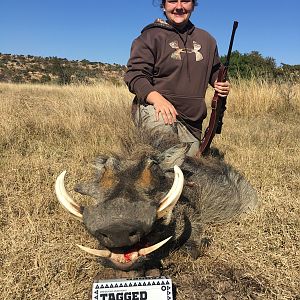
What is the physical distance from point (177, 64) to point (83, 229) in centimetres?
183

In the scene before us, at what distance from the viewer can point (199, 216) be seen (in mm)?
3092

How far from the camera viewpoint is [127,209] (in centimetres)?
208

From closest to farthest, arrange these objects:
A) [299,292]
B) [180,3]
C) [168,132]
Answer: [299,292] < [168,132] < [180,3]

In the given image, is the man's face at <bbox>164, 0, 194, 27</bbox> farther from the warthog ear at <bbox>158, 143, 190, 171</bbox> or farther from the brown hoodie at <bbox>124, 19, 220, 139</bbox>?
the warthog ear at <bbox>158, 143, 190, 171</bbox>

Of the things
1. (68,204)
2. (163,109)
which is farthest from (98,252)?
(163,109)

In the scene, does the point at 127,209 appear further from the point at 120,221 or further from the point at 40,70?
the point at 40,70

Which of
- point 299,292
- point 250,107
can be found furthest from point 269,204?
point 250,107

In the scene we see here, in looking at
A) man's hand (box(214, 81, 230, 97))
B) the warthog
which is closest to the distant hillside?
man's hand (box(214, 81, 230, 97))

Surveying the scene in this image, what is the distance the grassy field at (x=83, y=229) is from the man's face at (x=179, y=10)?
1.07 meters

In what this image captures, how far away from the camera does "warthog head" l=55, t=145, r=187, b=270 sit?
2041mm

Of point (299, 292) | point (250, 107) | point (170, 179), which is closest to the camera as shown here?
point (299, 292)

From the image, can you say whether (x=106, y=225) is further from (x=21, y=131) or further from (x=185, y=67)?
(x=21, y=131)

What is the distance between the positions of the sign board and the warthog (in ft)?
0.31

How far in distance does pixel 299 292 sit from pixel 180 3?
9.14 ft
